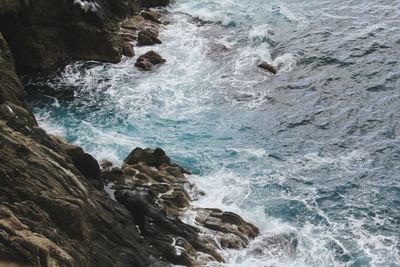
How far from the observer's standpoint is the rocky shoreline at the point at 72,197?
910 cm

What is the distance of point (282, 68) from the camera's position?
25.6m

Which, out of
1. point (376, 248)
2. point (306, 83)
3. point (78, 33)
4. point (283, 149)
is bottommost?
point (376, 248)

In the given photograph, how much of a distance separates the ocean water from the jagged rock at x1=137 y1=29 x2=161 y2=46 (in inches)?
23.6

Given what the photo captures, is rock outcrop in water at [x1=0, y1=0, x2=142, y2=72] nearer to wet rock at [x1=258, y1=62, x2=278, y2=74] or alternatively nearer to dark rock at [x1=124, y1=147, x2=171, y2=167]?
wet rock at [x1=258, y1=62, x2=278, y2=74]

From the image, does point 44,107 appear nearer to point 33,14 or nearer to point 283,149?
point 33,14

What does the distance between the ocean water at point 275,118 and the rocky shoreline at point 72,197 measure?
3.27 feet

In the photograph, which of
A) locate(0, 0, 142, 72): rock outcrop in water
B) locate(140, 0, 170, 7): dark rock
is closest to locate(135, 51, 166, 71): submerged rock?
locate(0, 0, 142, 72): rock outcrop in water

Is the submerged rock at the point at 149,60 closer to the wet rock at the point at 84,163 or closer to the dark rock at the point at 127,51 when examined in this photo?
the dark rock at the point at 127,51

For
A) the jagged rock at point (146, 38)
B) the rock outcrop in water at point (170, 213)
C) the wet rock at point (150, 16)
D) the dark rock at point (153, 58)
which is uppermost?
the wet rock at point (150, 16)

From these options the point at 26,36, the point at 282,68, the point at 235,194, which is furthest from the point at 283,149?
the point at 26,36

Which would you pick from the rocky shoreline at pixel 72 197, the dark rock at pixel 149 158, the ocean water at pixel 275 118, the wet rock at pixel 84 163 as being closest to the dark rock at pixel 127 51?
the ocean water at pixel 275 118

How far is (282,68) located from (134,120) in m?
8.76

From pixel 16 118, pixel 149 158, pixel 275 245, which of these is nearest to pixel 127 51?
pixel 149 158

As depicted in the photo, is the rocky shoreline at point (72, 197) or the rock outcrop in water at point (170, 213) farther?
the rock outcrop in water at point (170, 213)
